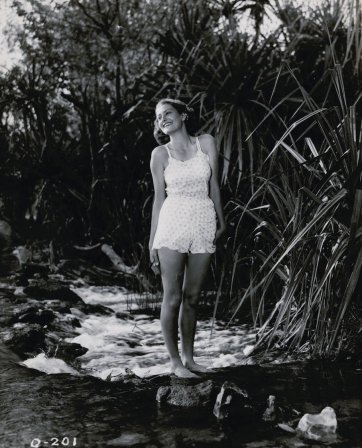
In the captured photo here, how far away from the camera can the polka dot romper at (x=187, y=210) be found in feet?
9.25

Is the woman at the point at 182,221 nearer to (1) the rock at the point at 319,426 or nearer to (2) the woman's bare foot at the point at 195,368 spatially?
Result: (2) the woman's bare foot at the point at 195,368

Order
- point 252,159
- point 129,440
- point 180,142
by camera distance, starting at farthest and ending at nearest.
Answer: point 252,159, point 180,142, point 129,440

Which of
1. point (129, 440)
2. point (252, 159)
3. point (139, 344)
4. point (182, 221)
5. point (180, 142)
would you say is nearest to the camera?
point (129, 440)

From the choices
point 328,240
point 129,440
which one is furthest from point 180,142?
point 129,440

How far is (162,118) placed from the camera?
2.93 meters

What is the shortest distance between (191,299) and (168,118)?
2.86ft

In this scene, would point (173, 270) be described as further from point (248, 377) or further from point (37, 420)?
point (37, 420)

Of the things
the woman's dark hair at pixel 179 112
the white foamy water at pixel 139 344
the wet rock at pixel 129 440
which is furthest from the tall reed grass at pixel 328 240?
the wet rock at pixel 129 440

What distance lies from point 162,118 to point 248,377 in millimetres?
1272

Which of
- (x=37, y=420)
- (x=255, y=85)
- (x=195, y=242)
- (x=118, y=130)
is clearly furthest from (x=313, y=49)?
(x=37, y=420)

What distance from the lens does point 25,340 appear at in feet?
11.8

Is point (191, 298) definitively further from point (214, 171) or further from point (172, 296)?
point (214, 171)

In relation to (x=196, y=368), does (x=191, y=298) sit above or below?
above

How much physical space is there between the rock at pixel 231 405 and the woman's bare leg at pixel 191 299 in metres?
0.72
